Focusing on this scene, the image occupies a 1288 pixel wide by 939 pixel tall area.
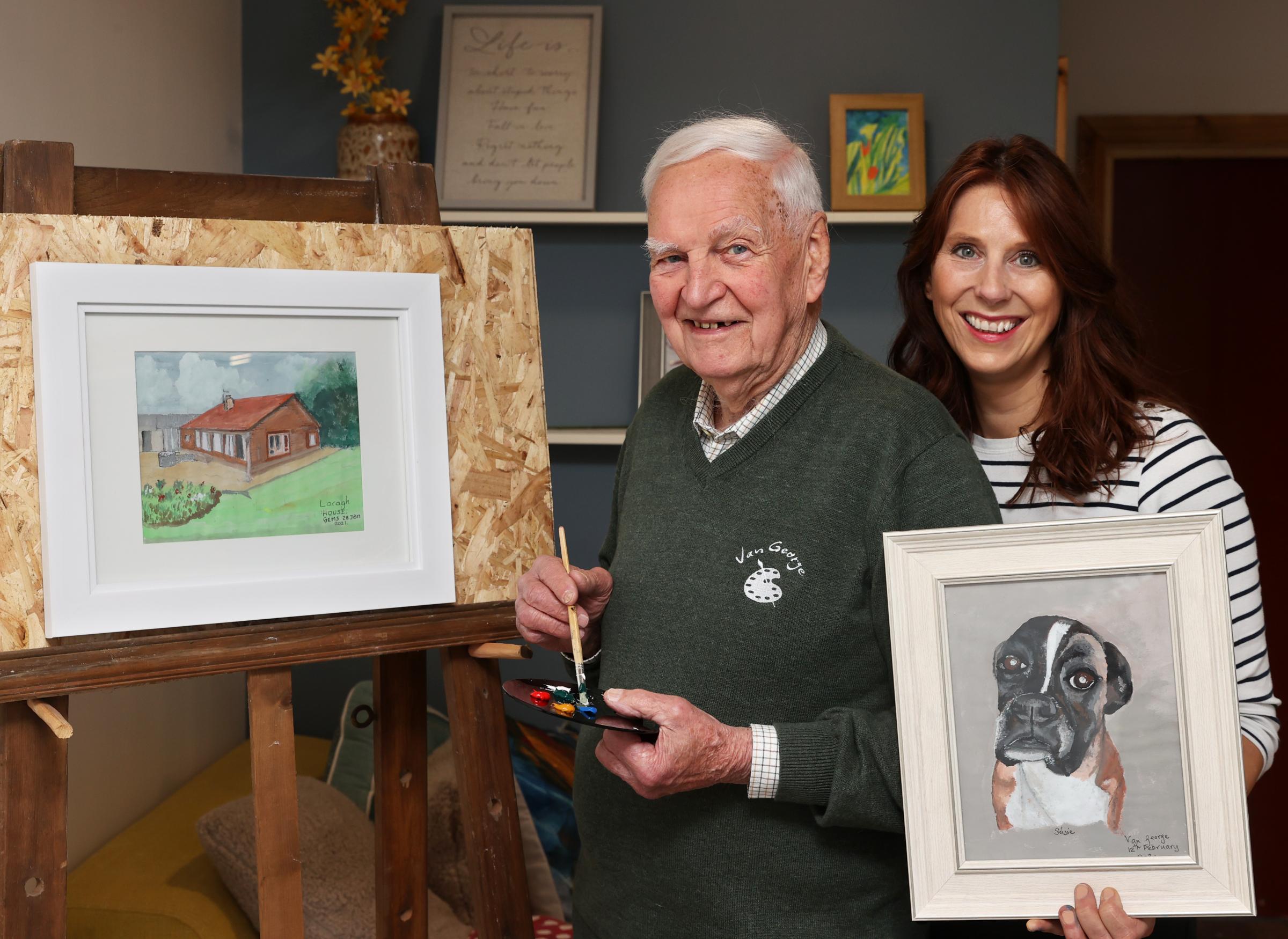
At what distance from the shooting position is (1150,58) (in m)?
3.53

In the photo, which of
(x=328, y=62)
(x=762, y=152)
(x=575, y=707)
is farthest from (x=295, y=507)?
(x=328, y=62)

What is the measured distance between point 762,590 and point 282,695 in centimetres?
63

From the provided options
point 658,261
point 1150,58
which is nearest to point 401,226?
point 658,261

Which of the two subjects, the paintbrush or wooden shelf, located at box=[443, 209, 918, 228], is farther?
wooden shelf, located at box=[443, 209, 918, 228]

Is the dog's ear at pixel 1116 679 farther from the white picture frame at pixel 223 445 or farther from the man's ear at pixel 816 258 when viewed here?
the white picture frame at pixel 223 445

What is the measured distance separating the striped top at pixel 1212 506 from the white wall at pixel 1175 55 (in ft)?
8.48

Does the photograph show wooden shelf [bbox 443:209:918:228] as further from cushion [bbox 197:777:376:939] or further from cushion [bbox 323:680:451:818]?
cushion [bbox 197:777:376:939]

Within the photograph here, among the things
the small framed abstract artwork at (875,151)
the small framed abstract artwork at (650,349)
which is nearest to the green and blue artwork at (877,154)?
the small framed abstract artwork at (875,151)

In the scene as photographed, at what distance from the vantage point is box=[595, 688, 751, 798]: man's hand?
108 centimetres

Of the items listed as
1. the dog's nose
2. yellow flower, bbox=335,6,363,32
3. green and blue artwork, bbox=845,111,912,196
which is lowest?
the dog's nose

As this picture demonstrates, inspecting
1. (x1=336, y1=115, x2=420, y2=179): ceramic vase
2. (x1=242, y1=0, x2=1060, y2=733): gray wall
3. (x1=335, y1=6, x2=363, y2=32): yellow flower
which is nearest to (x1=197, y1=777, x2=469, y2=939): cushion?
(x1=242, y1=0, x2=1060, y2=733): gray wall

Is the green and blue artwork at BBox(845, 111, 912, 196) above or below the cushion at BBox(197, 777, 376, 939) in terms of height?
above

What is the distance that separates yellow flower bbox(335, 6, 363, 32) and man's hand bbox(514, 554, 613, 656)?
1.83 m

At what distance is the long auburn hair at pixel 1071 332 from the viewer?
1.38 metres
